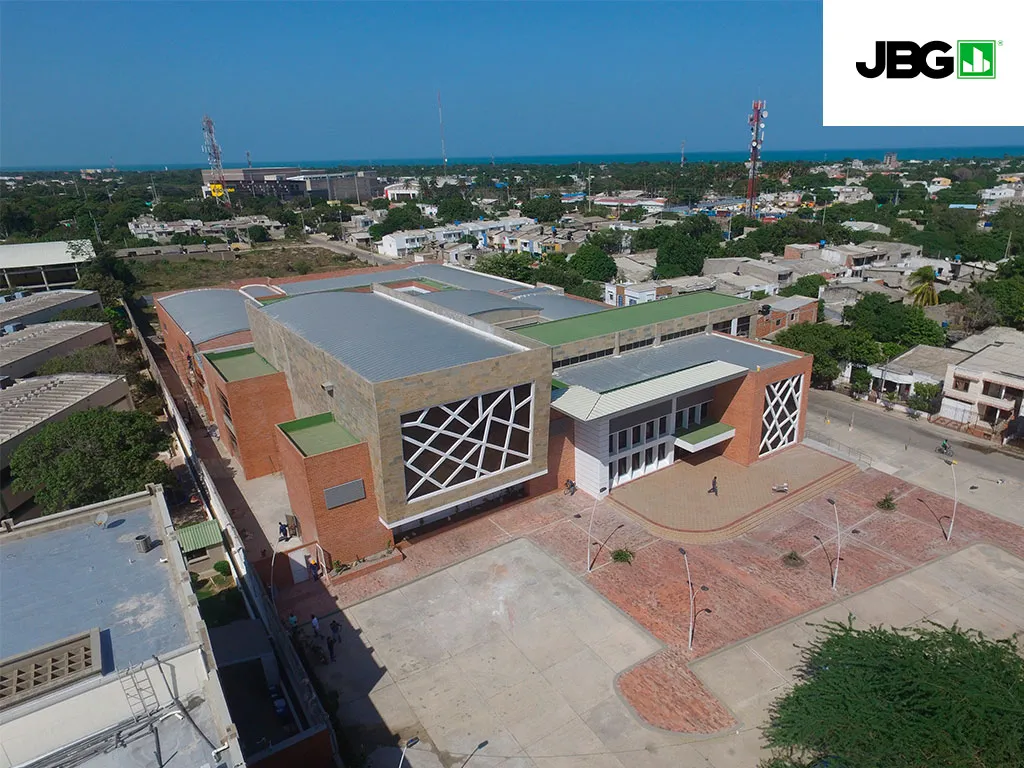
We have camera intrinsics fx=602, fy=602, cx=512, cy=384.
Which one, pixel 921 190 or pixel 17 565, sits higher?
pixel 921 190

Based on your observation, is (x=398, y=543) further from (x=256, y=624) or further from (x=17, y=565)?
(x=17, y=565)

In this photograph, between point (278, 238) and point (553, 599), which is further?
point (278, 238)

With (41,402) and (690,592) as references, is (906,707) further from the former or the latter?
(41,402)

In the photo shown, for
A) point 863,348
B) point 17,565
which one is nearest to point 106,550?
point 17,565

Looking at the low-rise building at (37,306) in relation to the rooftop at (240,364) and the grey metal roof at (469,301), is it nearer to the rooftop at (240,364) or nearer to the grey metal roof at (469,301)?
the rooftop at (240,364)

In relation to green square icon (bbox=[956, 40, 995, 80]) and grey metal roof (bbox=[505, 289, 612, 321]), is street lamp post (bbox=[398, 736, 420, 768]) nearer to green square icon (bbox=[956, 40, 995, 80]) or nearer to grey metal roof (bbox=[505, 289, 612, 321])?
grey metal roof (bbox=[505, 289, 612, 321])

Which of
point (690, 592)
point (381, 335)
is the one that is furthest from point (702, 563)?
point (381, 335)

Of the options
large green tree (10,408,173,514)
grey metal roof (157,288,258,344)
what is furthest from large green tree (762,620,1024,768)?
grey metal roof (157,288,258,344)
